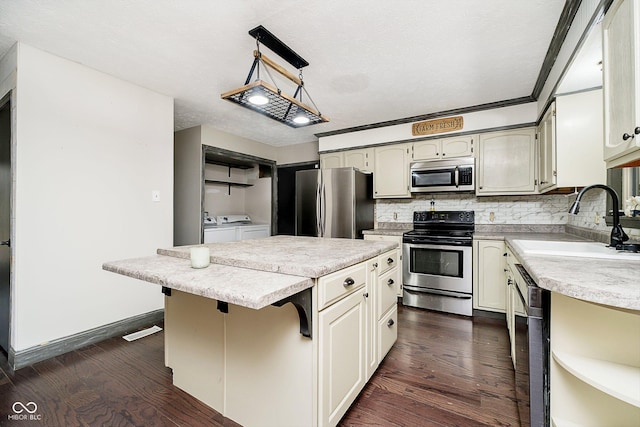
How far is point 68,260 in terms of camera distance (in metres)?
2.28

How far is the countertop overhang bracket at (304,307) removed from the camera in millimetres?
1194

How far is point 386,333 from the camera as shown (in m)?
2.08

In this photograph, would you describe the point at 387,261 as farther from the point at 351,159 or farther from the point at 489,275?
the point at 351,159

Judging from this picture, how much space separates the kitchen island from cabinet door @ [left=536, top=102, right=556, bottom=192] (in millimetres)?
1796

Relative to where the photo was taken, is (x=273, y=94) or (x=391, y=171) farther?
(x=391, y=171)

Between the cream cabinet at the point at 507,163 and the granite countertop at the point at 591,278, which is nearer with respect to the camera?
the granite countertop at the point at 591,278

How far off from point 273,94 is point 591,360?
1.91 m

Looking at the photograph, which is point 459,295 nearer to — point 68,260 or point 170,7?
point 170,7

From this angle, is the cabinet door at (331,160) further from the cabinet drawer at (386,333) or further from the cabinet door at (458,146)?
the cabinet drawer at (386,333)

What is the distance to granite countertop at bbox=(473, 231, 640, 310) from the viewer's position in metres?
0.84

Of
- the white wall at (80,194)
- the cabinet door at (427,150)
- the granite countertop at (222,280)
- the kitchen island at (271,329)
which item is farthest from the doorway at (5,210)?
the cabinet door at (427,150)

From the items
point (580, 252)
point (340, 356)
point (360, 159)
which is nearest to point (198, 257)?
point (340, 356)

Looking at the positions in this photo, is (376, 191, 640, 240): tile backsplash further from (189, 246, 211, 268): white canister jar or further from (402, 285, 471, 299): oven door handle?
(189, 246, 211, 268): white canister jar

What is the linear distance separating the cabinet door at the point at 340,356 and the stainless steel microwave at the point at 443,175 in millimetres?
2347
